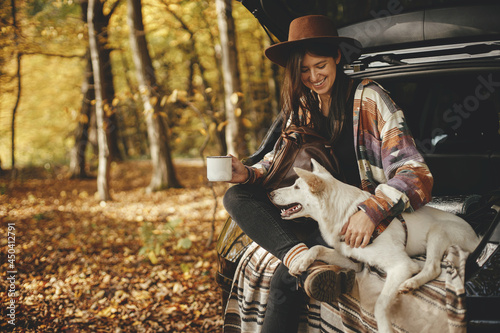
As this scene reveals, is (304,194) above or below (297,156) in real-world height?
below

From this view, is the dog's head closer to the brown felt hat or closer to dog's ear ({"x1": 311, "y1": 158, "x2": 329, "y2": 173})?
dog's ear ({"x1": 311, "y1": 158, "x2": 329, "y2": 173})

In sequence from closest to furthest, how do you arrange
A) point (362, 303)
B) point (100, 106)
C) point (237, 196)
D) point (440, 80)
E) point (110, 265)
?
point (362, 303)
point (237, 196)
point (440, 80)
point (110, 265)
point (100, 106)

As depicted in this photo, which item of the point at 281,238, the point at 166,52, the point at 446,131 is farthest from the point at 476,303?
the point at 166,52

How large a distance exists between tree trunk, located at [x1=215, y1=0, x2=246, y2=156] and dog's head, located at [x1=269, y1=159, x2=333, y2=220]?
106 inches

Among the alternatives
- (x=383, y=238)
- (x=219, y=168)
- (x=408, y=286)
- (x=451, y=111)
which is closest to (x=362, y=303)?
(x=408, y=286)

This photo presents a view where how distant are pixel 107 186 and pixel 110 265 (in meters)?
3.87

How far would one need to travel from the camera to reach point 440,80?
10.9 ft

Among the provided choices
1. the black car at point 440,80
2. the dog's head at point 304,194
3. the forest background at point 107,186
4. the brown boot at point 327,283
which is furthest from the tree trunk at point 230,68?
the brown boot at point 327,283

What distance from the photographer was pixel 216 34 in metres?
12.2

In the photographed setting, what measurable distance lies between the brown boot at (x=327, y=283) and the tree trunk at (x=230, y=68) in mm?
3295

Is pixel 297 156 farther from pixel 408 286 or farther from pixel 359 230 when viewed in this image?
pixel 408 286

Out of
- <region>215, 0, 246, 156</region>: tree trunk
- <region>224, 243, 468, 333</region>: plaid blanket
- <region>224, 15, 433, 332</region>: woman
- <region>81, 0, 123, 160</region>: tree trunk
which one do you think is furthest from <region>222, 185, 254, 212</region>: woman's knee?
<region>81, 0, 123, 160</region>: tree trunk

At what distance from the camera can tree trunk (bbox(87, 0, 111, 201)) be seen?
284 inches

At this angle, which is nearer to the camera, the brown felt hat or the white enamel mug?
the white enamel mug
